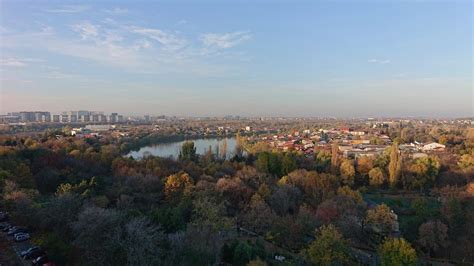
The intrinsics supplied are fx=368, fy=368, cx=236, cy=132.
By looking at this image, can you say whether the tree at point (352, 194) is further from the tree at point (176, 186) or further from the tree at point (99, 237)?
the tree at point (99, 237)

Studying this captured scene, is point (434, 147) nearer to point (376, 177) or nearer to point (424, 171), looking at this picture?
point (424, 171)

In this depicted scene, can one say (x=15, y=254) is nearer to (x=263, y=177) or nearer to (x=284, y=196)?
(x=284, y=196)

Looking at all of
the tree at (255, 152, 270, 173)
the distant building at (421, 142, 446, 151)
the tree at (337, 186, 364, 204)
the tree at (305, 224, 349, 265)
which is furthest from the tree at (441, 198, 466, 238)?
the distant building at (421, 142, 446, 151)

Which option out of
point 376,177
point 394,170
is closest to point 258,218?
point 376,177

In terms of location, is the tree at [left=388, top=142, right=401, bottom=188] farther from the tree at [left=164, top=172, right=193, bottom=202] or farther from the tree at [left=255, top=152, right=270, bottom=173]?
the tree at [left=164, top=172, right=193, bottom=202]

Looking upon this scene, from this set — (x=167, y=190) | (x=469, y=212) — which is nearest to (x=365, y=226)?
(x=469, y=212)

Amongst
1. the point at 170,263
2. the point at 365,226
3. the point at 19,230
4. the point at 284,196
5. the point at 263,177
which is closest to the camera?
the point at 170,263
